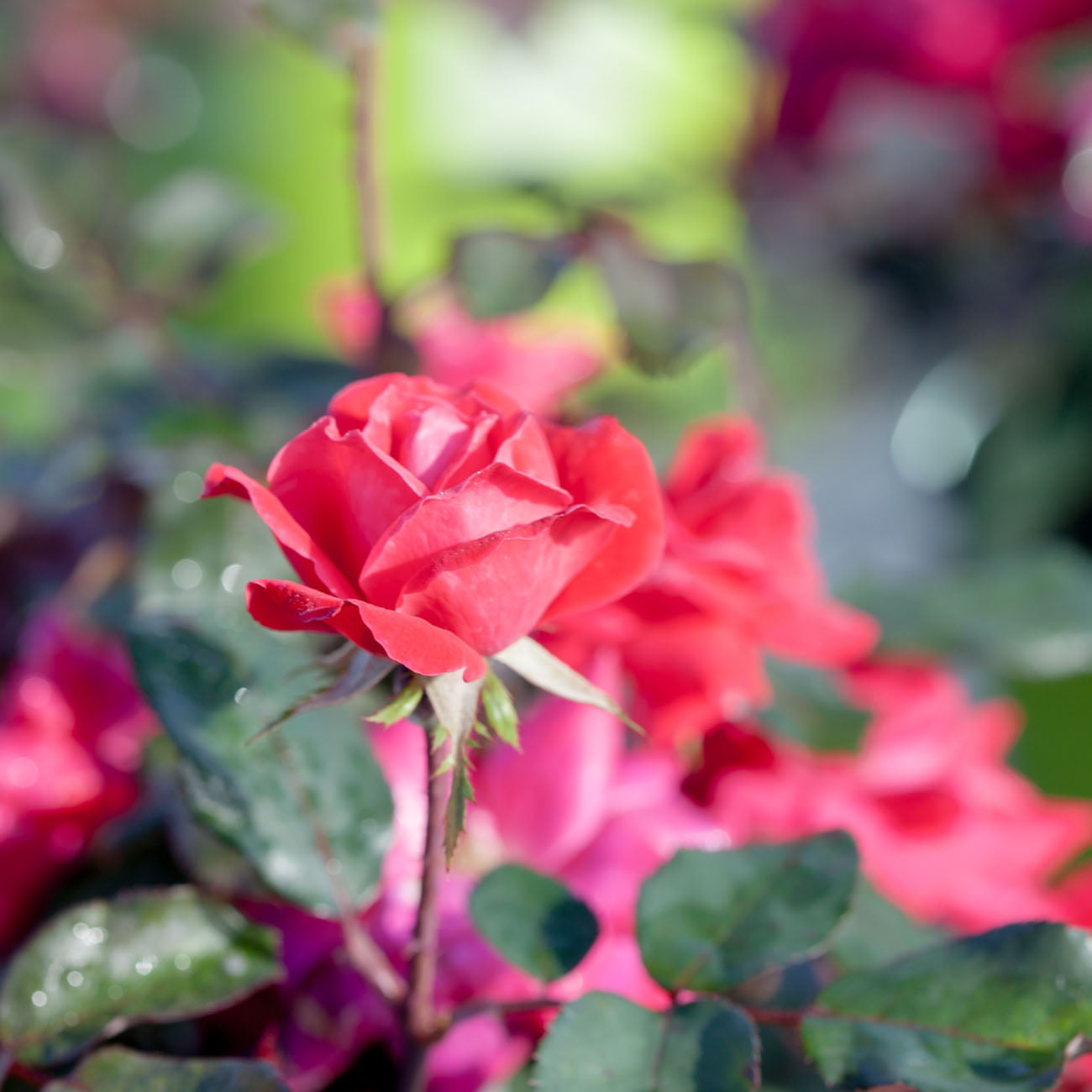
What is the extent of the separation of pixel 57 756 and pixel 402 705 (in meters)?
0.18

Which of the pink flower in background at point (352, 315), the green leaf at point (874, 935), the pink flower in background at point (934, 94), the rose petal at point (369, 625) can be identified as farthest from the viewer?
the pink flower in background at point (934, 94)

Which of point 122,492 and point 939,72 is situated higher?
point 939,72

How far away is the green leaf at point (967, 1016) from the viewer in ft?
0.72

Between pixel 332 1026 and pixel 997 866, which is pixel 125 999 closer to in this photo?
pixel 332 1026

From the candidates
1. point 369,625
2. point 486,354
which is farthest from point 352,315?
point 369,625

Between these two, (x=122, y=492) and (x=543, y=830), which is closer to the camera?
(x=543, y=830)

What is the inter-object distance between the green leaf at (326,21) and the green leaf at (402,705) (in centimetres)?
23

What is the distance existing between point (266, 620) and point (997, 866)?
290 millimetres

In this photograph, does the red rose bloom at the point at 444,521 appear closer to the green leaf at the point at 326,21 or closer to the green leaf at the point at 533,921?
the green leaf at the point at 533,921

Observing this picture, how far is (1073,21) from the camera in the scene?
795mm

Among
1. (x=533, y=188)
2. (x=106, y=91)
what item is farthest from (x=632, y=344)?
(x=106, y=91)

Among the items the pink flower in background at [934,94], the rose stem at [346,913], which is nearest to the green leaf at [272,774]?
the rose stem at [346,913]

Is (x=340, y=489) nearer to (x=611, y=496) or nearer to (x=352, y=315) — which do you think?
(x=611, y=496)

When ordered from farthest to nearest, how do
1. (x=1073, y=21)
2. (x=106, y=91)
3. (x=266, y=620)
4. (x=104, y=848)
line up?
(x=106, y=91) < (x=1073, y=21) < (x=104, y=848) < (x=266, y=620)
